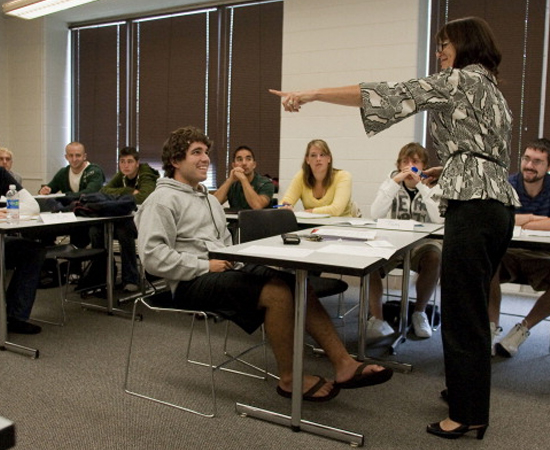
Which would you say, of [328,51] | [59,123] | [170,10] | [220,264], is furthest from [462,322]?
[59,123]

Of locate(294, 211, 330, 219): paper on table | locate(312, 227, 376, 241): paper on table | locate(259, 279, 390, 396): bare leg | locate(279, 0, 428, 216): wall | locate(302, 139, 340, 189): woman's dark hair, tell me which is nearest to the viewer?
locate(259, 279, 390, 396): bare leg

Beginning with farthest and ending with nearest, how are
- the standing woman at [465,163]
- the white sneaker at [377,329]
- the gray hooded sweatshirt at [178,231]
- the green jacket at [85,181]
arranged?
1. the green jacket at [85,181]
2. the white sneaker at [377,329]
3. the gray hooded sweatshirt at [178,231]
4. the standing woman at [465,163]

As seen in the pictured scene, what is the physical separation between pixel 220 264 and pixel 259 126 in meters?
3.23

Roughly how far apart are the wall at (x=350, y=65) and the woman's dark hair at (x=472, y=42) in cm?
258

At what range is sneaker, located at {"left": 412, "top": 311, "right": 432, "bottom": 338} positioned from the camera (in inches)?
120

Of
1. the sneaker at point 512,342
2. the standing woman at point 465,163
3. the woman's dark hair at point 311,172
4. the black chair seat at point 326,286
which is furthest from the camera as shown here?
the woman's dark hair at point 311,172

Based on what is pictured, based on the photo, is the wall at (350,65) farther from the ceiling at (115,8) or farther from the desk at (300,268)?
the desk at (300,268)

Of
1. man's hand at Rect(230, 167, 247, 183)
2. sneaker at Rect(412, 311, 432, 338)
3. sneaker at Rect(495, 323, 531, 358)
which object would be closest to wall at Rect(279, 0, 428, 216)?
man's hand at Rect(230, 167, 247, 183)

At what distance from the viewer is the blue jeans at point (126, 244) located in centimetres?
379

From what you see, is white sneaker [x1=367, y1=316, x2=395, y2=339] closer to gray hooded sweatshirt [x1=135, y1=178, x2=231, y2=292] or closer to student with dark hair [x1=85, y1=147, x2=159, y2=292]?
gray hooded sweatshirt [x1=135, y1=178, x2=231, y2=292]

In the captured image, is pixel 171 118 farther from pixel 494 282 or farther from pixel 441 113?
pixel 441 113

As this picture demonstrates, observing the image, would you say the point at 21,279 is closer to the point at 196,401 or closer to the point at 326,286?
the point at 196,401

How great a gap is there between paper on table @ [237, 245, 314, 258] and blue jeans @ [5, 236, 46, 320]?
1577 mm

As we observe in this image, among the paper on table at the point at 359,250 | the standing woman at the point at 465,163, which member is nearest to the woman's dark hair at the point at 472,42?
the standing woman at the point at 465,163
